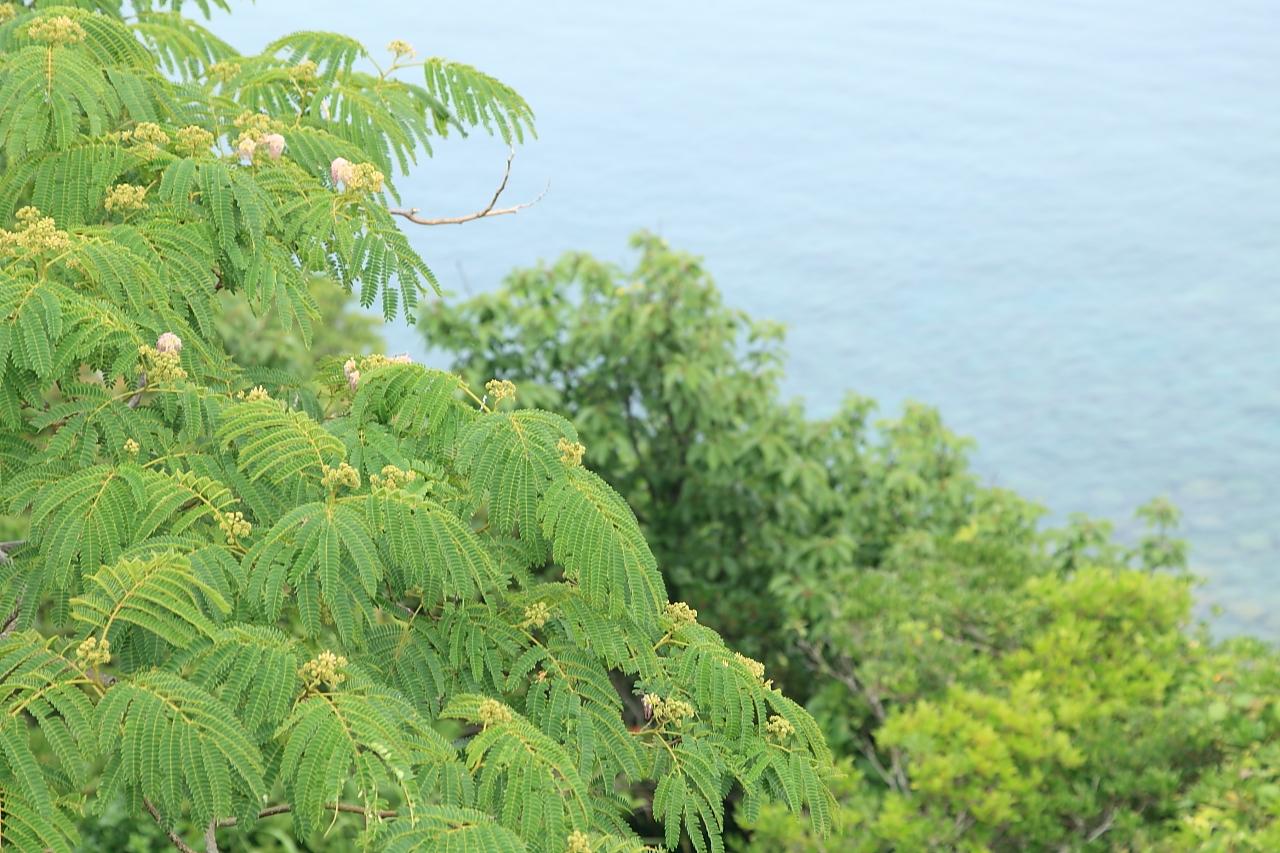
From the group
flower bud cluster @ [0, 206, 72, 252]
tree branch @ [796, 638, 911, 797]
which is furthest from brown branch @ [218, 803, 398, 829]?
tree branch @ [796, 638, 911, 797]

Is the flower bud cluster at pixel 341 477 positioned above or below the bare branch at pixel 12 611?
above

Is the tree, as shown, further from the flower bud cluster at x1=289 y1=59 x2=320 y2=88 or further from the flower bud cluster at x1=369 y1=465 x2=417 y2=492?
the flower bud cluster at x1=289 y1=59 x2=320 y2=88

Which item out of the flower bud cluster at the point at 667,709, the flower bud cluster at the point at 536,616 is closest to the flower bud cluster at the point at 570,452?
the flower bud cluster at the point at 536,616

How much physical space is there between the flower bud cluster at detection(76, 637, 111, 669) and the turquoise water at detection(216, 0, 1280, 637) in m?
12.0

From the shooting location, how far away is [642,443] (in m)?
9.66

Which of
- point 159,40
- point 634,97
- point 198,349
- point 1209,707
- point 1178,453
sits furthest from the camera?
point 634,97

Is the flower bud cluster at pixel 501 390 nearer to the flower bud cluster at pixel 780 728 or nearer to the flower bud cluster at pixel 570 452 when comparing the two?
the flower bud cluster at pixel 570 452

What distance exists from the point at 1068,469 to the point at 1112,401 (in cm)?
166

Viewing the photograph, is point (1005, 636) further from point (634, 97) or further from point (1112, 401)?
point (634, 97)

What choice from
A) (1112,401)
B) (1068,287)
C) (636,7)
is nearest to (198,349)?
(1112,401)

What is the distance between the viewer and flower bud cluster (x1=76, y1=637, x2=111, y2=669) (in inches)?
119

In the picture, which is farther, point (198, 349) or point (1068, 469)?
point (1068, 469)

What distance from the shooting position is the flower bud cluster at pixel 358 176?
14.1 feet

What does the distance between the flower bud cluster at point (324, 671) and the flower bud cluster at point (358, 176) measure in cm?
160
